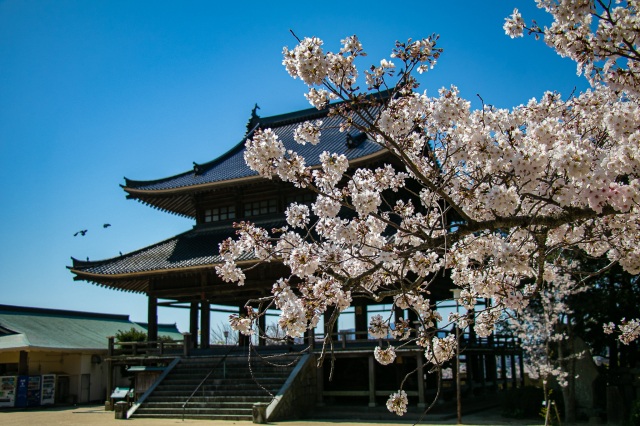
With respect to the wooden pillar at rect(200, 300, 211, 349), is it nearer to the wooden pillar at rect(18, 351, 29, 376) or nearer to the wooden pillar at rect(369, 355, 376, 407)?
the wooden pillar at rect(369, 355, 376, 407)

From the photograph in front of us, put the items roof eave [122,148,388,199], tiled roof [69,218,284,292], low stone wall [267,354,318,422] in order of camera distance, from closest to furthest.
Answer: low stone wall [267,354,318,422]
tiled roof [69,218,284,292]
roof eave [122,148,388,199]

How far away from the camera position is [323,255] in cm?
586

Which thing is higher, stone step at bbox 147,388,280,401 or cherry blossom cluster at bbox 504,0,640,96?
cherry blossom cluster at bbox 504,0,640,96

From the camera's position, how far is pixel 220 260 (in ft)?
63.6

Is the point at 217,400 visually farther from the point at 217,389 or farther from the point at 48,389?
the point at 48,389

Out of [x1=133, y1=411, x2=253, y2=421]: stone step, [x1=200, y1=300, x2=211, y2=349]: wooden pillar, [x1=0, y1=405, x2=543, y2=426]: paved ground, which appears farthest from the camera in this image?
[x1=200, y1=300, x2=211, y2=349]: wooden pillar

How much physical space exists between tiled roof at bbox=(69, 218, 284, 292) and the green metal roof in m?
6.23

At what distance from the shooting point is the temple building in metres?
19.6

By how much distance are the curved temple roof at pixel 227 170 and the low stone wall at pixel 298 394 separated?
6.78 m

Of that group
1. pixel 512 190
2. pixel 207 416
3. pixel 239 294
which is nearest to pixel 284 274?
pixel 239 294

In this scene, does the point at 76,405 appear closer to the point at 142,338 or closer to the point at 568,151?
the point at 142,338

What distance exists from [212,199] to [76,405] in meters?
11.5


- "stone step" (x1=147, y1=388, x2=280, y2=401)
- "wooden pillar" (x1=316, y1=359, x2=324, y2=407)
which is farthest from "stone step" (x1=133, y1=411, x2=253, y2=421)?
"wooden pillar" (x1=316, y1=359, x2=324, y2=407)

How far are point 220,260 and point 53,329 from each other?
53.2 feet
